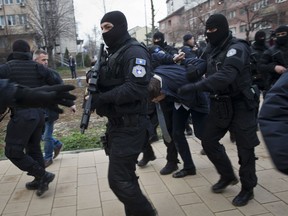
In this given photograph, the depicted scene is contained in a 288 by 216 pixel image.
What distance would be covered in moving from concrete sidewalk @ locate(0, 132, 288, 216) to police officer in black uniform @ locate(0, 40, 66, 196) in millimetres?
335

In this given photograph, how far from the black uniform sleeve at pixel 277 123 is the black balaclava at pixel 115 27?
180cm

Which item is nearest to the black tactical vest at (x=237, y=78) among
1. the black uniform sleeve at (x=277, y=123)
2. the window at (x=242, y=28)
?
the black uniform sleeve at (x=277, y=123)

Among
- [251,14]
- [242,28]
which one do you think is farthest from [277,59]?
[242,28]

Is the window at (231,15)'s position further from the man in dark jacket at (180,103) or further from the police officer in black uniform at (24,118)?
the police officer in black uniform at (24,118)

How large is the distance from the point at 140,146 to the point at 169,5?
3374 inches

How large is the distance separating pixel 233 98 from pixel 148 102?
0.94m

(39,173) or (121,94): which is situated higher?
(121,94)

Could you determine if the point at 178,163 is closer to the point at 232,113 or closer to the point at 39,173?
the point at 232,113

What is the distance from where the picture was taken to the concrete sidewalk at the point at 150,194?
381 centimetres

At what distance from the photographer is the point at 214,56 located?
383 centimetres

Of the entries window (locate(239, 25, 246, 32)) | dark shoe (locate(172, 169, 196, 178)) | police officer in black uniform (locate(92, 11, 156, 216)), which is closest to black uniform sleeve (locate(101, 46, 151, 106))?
police officer in black uniform (locate(92, 11, 156, 216))

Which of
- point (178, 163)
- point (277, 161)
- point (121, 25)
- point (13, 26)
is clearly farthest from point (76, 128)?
point (13, 26)

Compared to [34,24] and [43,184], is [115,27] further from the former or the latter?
[34,24]

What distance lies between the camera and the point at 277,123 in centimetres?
173
